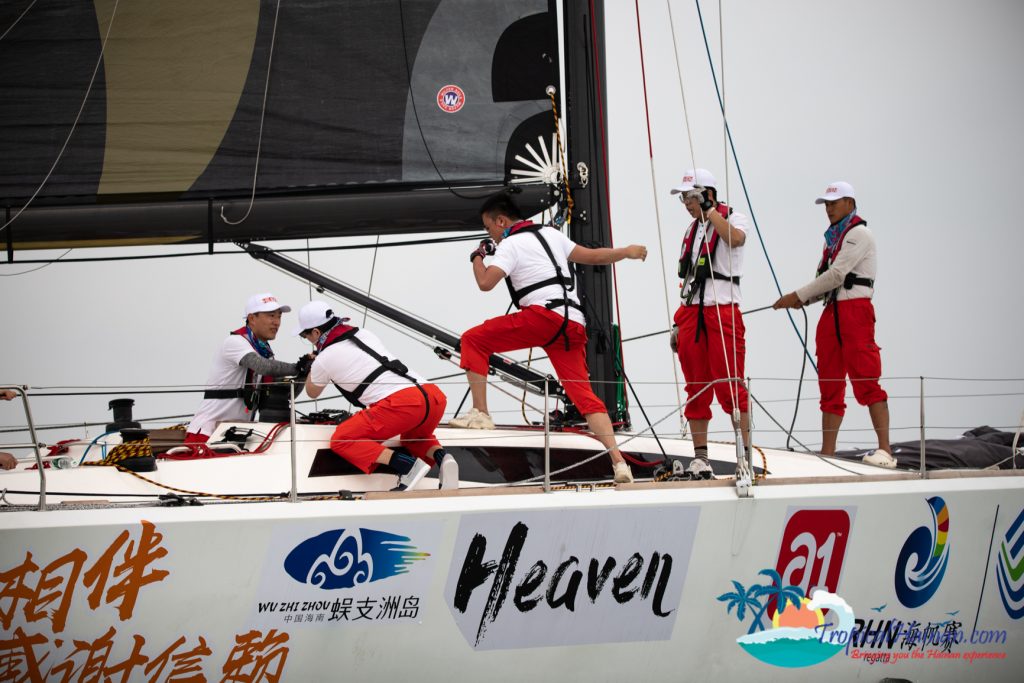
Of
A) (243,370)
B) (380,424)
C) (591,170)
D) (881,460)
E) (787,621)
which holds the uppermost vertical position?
(591,170)

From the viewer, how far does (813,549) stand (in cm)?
343

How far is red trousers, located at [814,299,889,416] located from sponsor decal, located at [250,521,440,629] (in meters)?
1.84

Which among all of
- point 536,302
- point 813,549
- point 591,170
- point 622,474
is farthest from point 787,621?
point 591,170

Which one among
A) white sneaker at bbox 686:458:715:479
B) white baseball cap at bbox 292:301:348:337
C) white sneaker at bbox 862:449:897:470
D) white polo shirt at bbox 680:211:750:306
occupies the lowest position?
white sneaker at bbox 862:449:897:470

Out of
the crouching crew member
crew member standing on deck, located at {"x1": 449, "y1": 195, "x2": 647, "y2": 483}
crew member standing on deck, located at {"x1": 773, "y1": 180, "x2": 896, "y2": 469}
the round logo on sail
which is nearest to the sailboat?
the round logo on sail

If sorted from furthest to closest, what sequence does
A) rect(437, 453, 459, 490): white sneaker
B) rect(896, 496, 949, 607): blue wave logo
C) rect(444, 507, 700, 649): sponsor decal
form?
rect(896, 496, 949, 607): blue wave logo → rect(437, 453, 459, 490): white sneaker → rect(444, 507, 700, 649): sponsor decal

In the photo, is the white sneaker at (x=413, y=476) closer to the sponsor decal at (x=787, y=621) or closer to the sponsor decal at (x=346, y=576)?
the sponsor decal at (x=346, y=576)

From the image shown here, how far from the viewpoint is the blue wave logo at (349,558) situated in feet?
10.1

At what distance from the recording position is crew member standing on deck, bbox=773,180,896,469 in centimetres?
419

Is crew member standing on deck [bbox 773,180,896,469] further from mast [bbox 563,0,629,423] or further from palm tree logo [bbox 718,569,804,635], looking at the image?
palm tree logo [bbox 718,569,804,635]

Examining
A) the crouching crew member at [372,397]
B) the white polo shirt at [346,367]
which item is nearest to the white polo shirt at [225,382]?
the crouching crew member at [372,397]

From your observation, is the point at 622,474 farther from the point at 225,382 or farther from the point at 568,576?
the point at 225,382

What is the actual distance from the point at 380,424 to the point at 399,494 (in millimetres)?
430

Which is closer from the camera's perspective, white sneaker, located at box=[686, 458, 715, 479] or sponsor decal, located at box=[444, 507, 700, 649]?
sponsor decal, located at box=[444, 507, 700, 649]
